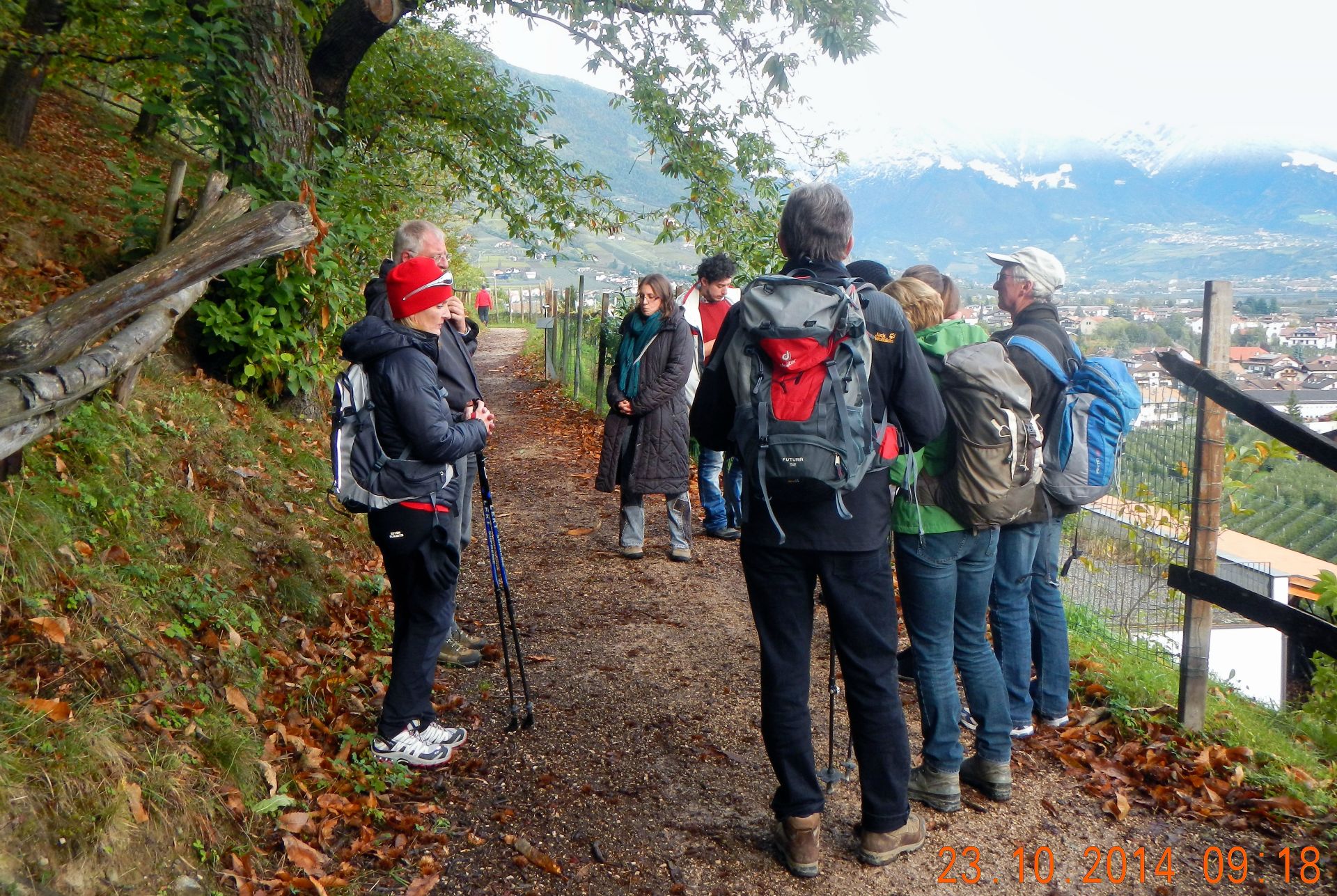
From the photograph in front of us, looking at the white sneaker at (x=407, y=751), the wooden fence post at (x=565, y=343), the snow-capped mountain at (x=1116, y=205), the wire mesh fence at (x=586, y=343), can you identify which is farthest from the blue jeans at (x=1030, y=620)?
the wooden fence post at (x=565, y=343)

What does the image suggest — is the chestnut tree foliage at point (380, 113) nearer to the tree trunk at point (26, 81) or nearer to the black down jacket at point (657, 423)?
the tree trunk at point (26, 81)

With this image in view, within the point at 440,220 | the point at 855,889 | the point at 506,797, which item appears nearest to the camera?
the point at 855,889

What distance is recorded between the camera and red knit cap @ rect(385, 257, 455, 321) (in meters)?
3.63

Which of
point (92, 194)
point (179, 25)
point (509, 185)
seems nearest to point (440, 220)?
point (509, 185)

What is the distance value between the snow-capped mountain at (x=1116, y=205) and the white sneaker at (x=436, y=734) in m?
13.4

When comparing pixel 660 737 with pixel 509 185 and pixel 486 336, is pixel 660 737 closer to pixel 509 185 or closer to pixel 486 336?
pixel 509 185

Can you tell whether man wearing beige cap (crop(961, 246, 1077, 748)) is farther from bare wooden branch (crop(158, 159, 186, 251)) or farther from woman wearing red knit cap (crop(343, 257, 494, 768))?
bare wooden branch (crop(158, 159, 186, 251))

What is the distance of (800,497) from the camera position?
301 cm

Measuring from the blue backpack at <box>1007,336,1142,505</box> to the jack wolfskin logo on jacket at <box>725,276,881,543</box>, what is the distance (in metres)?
1.46

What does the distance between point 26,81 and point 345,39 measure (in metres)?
4.24

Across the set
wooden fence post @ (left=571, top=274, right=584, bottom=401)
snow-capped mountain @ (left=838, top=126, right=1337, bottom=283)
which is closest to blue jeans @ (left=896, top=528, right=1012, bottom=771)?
wooden fence post @ (left=571, top=274, right=584, bottom=401)

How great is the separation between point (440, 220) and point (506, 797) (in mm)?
31870

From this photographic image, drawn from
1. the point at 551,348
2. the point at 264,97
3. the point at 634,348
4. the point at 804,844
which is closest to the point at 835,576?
the point at 804,844

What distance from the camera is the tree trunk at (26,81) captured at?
8891 mm
